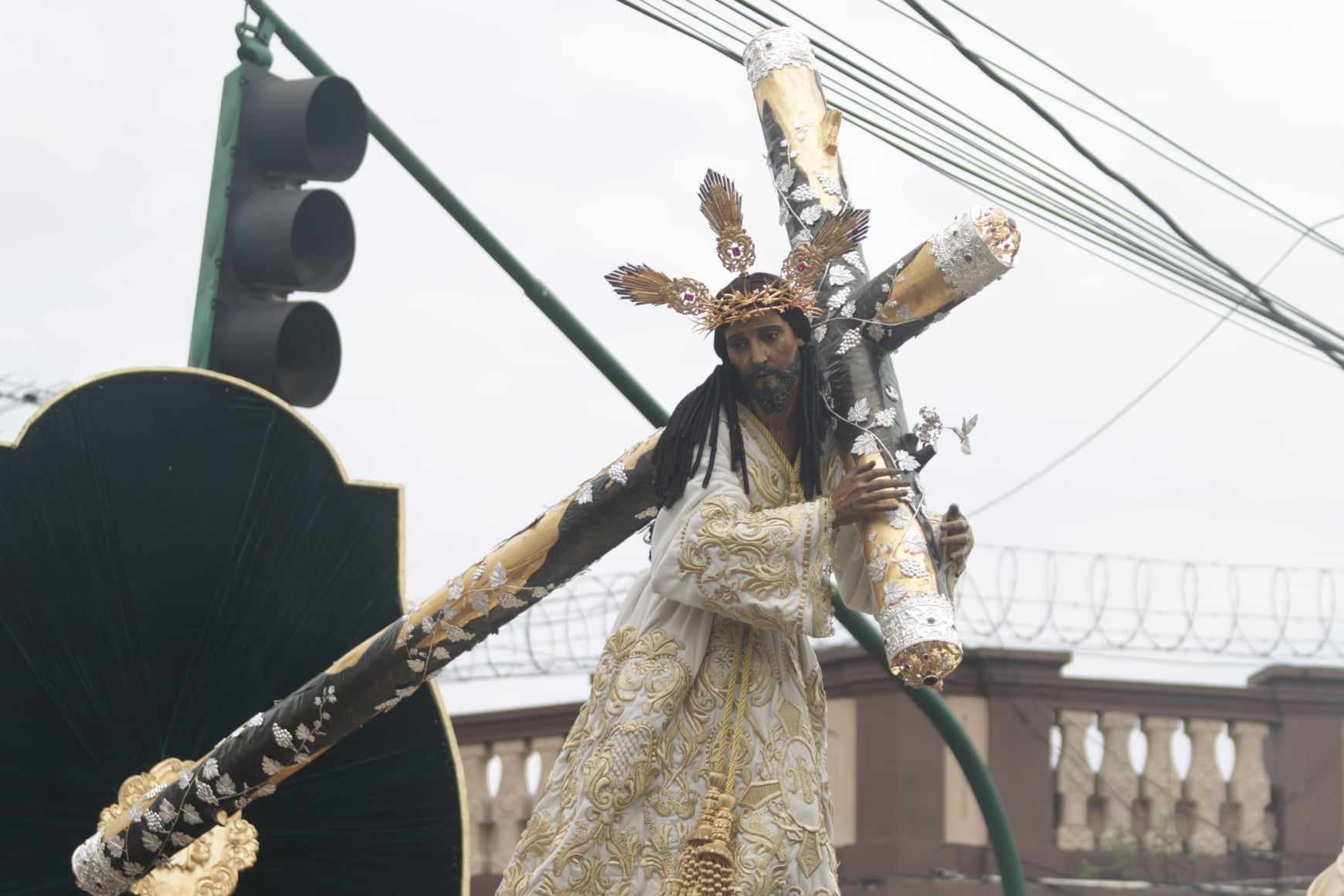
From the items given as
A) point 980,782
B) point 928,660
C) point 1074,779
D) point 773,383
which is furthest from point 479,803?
point 928,660

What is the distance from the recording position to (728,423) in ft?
23.8

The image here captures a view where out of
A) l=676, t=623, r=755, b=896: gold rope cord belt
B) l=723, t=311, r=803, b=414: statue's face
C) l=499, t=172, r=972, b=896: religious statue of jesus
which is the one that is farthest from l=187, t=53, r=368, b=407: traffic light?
l=676, t=623, r=755, b=896: gold rope cord belt

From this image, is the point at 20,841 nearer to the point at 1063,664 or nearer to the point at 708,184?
the point at 708,184

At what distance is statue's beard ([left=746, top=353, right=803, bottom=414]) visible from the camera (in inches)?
282

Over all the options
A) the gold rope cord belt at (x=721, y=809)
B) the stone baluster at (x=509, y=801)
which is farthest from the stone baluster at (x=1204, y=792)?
the gold rope cord belt at (x=721, y=809)

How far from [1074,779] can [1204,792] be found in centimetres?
71

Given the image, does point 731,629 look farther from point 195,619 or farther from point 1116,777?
point 1116,777

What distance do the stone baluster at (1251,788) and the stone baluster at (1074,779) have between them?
79cm

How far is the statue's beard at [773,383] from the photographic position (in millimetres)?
7156

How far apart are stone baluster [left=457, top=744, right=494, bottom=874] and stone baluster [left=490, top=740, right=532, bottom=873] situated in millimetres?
64

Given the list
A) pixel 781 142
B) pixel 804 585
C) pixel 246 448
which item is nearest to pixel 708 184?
pixel 781 142

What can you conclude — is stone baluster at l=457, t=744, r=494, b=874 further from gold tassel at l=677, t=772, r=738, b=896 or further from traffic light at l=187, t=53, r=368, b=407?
gold tassel at l=677, t=772, r=738, b=896

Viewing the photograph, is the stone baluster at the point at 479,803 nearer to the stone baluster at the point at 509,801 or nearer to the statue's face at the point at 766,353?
the stone baluster at the point at 509,801

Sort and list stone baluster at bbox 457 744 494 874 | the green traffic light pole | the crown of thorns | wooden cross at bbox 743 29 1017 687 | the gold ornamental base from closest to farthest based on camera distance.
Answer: the gold ornamental base → wooden cross at bbox 743 29 1017 687 → the crown of thorns → the green traffic light pole → stone baluster at bbox 457 744 494 874
